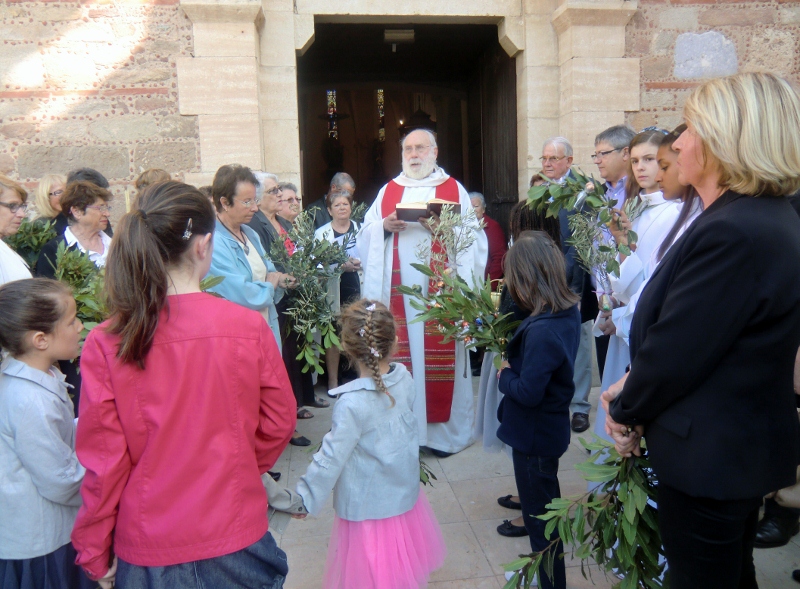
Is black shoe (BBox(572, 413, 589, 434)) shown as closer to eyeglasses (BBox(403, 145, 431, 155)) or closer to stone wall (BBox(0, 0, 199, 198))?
eyeglasses (BBox(403, 145, 431, 155))

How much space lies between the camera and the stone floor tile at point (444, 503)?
3531 mm

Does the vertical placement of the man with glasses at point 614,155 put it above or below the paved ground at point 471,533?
above

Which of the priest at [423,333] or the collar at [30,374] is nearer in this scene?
the collar at [30,374]

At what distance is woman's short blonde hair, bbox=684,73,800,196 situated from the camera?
5.02 feet

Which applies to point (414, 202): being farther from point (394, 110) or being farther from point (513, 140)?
point (394, 110)

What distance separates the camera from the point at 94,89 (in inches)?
238

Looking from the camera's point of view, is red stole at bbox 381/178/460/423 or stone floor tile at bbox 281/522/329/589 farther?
red stole at bbox 381/178/460/423

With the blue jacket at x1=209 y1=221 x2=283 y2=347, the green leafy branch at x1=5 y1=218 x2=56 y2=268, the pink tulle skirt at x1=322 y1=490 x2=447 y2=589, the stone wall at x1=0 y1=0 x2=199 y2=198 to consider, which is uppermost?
the stone wall at x1=0 y1=0 x2=199 y2=198

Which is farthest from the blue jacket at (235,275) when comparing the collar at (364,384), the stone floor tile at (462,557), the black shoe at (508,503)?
the black shoe at (508,503)

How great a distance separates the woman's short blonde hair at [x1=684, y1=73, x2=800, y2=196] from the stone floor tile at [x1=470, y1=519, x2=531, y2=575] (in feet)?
6.86

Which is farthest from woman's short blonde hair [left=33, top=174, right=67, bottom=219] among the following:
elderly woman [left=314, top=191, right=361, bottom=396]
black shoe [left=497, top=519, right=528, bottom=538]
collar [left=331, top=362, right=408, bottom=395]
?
black shoe [left=497, top=519, right=528, bottom=538]

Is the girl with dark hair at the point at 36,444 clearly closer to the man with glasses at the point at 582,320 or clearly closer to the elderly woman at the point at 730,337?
the elderly woman at the point at 730,337

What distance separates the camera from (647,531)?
2076mm

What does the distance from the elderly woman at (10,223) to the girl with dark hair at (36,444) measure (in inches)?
42.3
